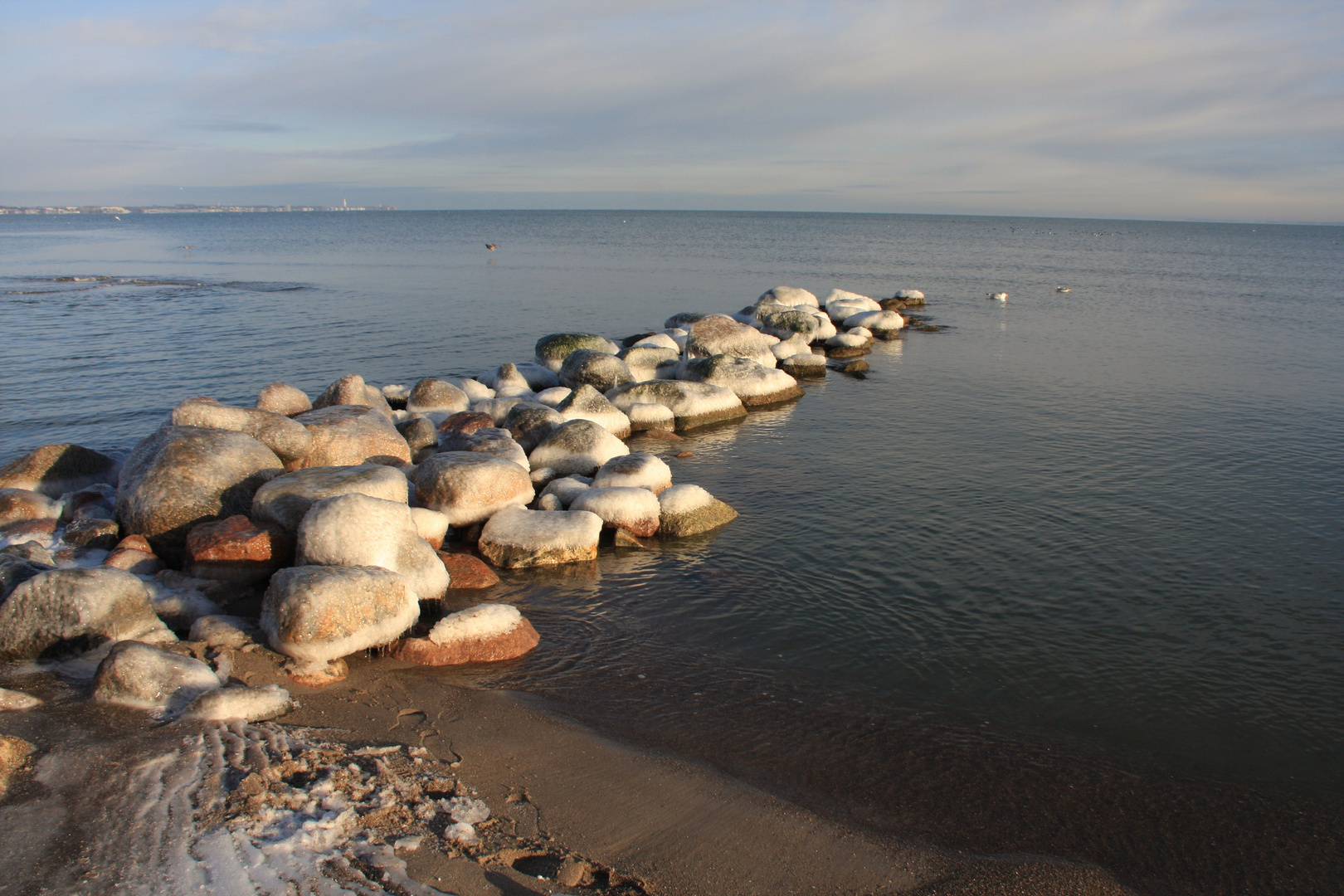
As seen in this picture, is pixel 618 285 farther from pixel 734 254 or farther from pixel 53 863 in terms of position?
pixel 53 863

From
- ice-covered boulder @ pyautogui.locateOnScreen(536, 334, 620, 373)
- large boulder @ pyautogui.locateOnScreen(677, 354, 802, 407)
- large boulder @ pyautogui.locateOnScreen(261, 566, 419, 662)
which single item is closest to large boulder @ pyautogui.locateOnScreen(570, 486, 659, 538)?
large boulder @ pyautogui.locateOnScreen(261, 566, 419, 662)

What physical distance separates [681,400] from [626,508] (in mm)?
7289

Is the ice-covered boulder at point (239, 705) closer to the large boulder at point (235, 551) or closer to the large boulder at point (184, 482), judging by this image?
the large boulder at point (235, 551)

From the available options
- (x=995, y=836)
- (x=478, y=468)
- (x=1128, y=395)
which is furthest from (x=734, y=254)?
(x=995, y=836)

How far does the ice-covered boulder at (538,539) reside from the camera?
10.8 meters

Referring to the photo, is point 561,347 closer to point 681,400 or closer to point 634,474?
point 681,400

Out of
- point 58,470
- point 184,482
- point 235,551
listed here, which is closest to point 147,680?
point 235,551

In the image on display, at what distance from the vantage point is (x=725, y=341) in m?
23.2

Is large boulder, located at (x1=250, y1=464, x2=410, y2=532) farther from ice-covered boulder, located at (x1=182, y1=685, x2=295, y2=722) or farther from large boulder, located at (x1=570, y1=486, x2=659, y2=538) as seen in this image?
ice-covered boulder, located at (x1=182, y1=685, x2=295, y2=722)

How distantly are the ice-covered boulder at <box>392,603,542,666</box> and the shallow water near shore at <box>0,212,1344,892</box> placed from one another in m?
0.33

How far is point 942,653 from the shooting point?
28.3 feet

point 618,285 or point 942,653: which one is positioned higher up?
point 618,285

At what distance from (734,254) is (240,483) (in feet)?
209

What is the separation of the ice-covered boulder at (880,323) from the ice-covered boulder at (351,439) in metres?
22.5
